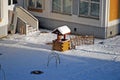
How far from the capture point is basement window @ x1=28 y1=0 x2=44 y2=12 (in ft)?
85.6

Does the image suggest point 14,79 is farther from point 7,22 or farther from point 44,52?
point 7,22

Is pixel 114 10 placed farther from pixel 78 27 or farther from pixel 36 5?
pixel 36 5

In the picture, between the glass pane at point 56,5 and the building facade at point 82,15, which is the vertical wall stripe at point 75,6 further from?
the glass pane at point 56,5

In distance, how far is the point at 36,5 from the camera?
2628 centimetres

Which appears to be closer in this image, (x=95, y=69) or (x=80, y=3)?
(x=95, y=69)

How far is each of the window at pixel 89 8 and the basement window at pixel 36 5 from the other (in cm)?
300

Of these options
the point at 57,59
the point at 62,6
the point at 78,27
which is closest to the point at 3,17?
the point at 62,6

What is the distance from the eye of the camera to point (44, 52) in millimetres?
20625

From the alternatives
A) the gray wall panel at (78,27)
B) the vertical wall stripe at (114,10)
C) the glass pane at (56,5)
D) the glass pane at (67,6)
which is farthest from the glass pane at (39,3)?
the vertical wall stripe at (114,10)

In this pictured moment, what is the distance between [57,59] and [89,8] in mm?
5697

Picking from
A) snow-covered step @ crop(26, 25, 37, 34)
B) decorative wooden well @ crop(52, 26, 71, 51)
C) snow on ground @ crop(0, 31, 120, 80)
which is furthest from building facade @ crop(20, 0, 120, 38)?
decorative wooden well @ crop(52, 26, 71, 51)

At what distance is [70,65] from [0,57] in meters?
3.63

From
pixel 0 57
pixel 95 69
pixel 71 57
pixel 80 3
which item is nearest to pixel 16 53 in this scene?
pixel 0 57

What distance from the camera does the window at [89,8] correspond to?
2364 centimetres
